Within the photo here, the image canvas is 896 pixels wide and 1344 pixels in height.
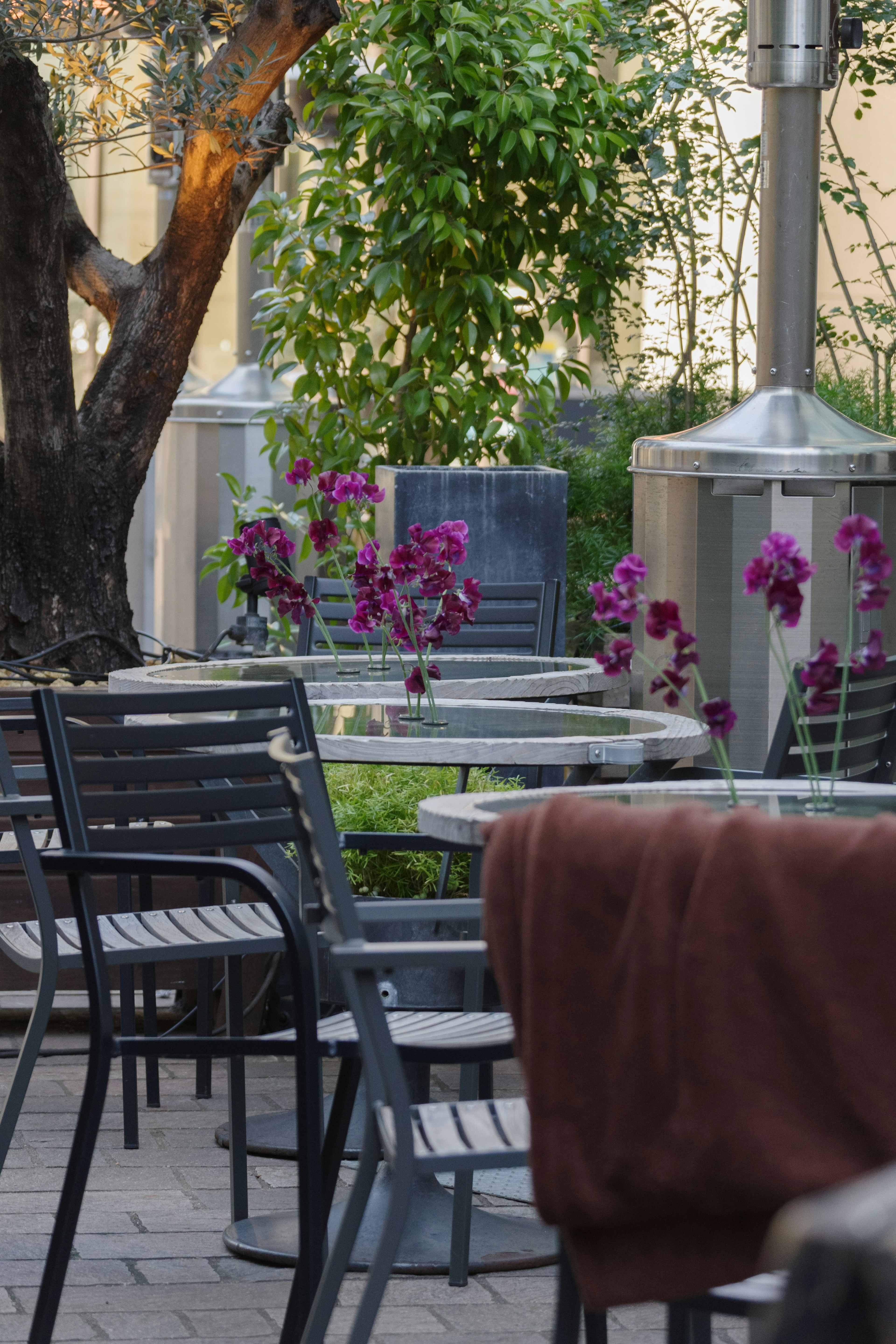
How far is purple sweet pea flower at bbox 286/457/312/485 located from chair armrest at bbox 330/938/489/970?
1902 mm

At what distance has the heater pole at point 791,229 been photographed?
4531 millimetres

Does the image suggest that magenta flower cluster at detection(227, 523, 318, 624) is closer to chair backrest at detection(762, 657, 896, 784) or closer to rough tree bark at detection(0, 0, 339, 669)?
chair backrest at detection(762, 657, 896, 784)

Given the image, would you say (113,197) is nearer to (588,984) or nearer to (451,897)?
(451,897)

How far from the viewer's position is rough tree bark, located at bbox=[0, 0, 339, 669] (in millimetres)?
5527


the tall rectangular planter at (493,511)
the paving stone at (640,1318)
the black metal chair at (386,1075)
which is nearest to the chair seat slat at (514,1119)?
the black metal chair at (386,1075)

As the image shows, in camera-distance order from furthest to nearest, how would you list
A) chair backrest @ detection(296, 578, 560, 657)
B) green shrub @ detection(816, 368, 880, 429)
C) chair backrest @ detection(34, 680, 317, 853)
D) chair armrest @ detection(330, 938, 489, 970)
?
green shrub @ detection(816, 368, 880, 429), chair backrest @ detection(296, 578, 560, 657), chair backrest @ detection(34, 680, 317, 853), chair armrest @ detection(330, 938, 489, 970)

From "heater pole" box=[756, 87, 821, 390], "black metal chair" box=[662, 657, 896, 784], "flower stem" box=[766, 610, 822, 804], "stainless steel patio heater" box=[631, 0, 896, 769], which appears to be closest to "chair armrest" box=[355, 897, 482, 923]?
"flower stem" box=[766, 610, 822, 804]

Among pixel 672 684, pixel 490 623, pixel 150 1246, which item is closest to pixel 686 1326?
pixel 672 684

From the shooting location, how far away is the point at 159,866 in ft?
7.05

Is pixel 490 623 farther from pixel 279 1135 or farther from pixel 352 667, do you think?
pixel 279 1135

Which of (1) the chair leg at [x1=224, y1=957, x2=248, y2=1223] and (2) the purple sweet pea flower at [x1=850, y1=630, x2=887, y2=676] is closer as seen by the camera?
(2) the purple sweet pea flower at [x1=850, y1=630, x2=887, y2=676]

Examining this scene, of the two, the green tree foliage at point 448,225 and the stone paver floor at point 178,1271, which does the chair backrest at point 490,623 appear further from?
the green tree foliage at point 448,225

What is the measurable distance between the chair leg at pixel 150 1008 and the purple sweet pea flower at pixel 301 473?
33.8 inches

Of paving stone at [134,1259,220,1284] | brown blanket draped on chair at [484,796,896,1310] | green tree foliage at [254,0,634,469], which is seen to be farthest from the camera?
green tree foliage at [254,0,634,469]
